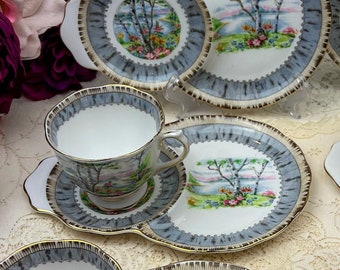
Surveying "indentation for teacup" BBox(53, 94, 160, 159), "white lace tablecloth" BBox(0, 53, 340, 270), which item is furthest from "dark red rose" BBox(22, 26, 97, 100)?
"indentation for teacup" BBox(53, 94, 160, 159)

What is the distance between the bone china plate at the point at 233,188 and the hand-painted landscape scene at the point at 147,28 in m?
0.10


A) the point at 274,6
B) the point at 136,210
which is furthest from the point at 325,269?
the point at 274,6

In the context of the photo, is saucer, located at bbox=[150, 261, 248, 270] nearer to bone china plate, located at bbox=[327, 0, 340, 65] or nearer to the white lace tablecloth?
the white lace tablecloth

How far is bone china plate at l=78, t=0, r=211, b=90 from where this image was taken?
29.4 inches

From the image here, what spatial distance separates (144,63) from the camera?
0.77 m

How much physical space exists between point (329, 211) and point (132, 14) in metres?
0.33

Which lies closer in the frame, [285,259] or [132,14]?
[285,259]

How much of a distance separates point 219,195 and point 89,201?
0.44 ft

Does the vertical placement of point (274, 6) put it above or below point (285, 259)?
above

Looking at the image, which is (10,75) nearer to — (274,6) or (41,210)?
(41,210)

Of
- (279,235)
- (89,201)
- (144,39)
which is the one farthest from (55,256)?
(144,39)

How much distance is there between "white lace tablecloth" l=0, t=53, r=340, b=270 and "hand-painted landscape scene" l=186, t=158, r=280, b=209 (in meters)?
0.04

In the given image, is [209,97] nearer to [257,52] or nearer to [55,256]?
[257,52]

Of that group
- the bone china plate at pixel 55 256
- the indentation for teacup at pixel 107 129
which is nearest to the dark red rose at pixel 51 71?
the indentation for teacup at pixel 107 129
